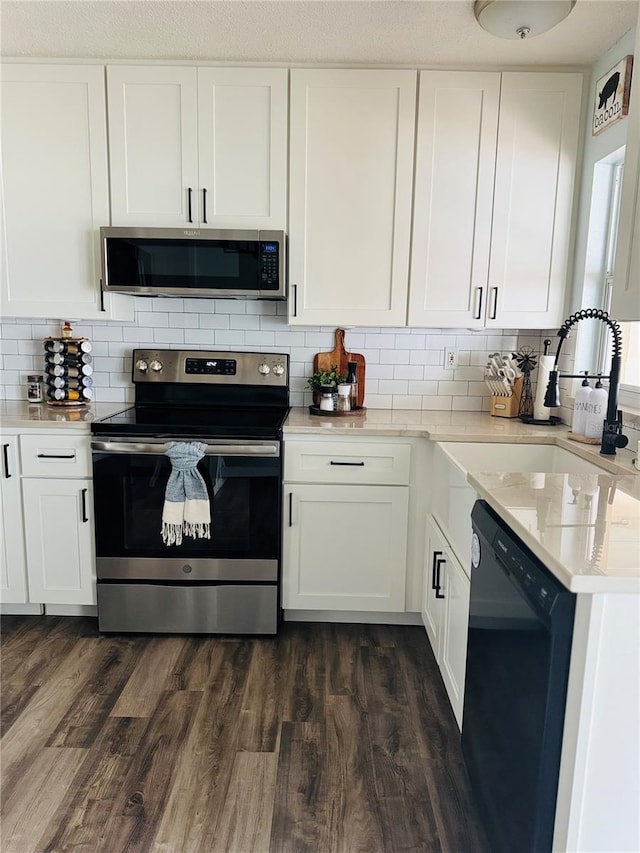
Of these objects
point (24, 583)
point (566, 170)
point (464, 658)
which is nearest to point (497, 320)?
point (566, 170)

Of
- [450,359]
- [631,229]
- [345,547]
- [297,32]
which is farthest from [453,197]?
[345,547]

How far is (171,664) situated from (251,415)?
3.60 feet

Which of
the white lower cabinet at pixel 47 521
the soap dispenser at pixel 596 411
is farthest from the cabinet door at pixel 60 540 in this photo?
the soap dispenser at pixel 596 411

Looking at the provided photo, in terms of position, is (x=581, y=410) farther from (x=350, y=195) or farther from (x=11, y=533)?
(x=11, y=533)

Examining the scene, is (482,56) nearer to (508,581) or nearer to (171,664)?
(508,581)

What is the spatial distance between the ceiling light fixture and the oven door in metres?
1.66

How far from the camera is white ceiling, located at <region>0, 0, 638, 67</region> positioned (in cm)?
205

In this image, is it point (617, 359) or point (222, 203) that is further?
point (222, 203)

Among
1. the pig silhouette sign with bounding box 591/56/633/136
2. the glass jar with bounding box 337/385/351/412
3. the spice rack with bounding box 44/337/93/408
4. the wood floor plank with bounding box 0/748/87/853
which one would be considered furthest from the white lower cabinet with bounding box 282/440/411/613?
the pig silhouette sign with bounding box 591/56/633/136

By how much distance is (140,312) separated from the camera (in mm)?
2900

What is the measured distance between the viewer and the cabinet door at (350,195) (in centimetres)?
245

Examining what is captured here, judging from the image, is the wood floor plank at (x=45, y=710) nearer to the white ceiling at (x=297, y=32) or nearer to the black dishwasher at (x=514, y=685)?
the black dishwasher at (x=514, y=685)

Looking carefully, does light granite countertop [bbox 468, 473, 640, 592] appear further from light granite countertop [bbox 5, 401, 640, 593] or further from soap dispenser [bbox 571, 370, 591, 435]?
soap dispenser [bbox 571, 370, 591, 435]

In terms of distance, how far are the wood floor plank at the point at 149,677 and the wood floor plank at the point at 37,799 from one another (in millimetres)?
233
